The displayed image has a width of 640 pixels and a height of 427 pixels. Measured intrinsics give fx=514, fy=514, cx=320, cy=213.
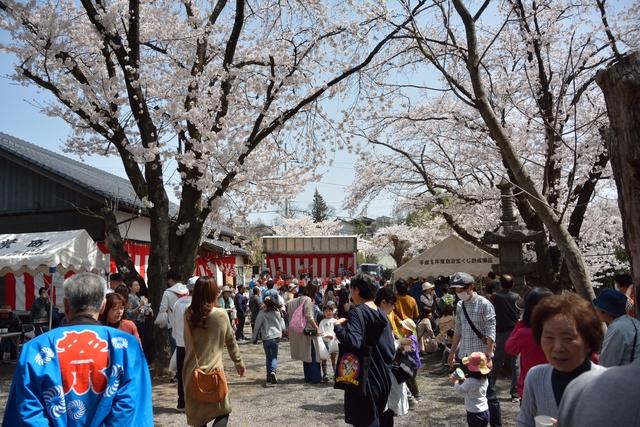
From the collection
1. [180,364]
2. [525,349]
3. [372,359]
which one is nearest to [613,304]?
[525,349]

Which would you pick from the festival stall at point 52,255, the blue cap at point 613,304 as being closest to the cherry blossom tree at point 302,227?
the festival stall at point 52,255

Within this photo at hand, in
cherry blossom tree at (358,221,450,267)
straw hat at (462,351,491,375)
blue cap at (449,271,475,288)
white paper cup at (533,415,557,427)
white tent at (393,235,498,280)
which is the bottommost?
straw hat at (462,351,491,375)

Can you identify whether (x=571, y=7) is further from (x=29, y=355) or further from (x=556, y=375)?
(x=29, y=355)

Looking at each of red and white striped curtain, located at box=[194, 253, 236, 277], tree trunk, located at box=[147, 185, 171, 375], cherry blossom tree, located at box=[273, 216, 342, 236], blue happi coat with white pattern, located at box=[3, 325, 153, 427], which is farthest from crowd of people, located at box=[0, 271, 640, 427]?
cherry blossom tree, located at box=[273, 216, 342, 236]

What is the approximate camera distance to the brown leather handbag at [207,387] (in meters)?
4.44

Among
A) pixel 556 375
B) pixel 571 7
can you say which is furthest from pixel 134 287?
pixel 571 7

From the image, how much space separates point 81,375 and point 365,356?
218 centimetres

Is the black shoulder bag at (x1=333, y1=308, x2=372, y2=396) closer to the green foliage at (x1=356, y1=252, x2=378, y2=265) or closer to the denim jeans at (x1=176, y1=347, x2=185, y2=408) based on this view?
the denim jeans at (x1=176, y1=347, x2=185, y2=408)

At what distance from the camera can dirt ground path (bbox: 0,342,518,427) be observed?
6406 mm

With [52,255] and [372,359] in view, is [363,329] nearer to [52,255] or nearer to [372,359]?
[372,359]

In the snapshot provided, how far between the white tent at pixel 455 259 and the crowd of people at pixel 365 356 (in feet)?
21.5

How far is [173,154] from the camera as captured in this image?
370 inches

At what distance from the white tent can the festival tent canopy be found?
874cm

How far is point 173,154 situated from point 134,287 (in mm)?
2469
